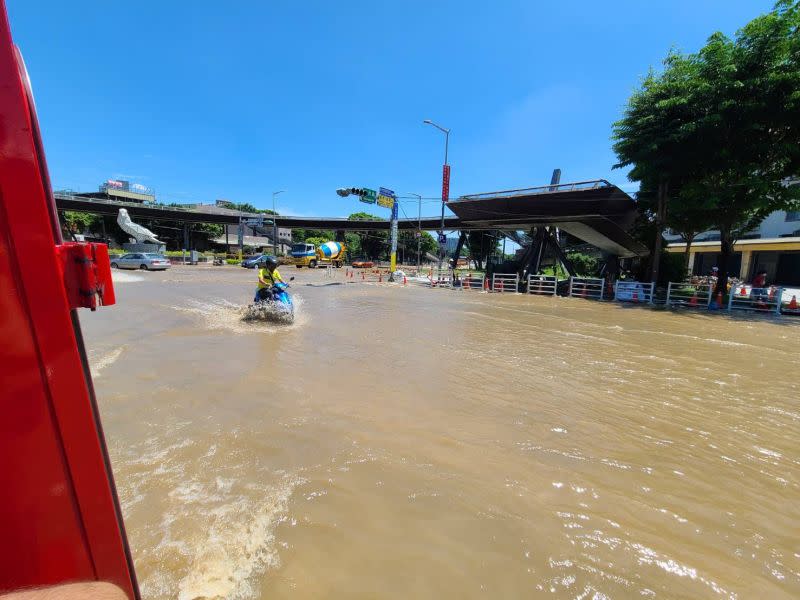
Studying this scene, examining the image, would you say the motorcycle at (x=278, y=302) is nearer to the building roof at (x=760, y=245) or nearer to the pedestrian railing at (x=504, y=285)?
the pedestrian railing at (x=504, y=285)

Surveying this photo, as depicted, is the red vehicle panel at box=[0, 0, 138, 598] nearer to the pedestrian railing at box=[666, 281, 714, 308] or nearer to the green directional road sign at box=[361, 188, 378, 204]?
the pedestrian railing at box=[666, 281, 714, 308]

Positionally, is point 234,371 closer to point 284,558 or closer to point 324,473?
point 324,473

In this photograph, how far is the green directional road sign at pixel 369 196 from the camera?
90.1 feet

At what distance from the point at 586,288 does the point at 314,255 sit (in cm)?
2751

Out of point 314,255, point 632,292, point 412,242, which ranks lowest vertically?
point 632,292

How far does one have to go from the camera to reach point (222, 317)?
33.0 ft

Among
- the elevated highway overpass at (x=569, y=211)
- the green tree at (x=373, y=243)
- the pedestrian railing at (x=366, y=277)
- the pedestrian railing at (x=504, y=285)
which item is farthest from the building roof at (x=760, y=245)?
the green tree at (x=373, y=243)

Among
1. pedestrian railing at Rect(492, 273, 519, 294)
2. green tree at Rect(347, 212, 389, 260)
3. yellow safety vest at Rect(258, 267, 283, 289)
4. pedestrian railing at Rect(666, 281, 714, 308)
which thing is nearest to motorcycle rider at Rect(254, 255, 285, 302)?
yellow safety vest at Rect(258, 267, 283, 289)

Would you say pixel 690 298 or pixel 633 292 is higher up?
pixel 633 292

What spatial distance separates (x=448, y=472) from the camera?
A: 10.3 ft

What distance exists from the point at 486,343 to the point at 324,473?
18.5ft

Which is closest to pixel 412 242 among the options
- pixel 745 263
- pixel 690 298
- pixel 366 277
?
pixel 366 277

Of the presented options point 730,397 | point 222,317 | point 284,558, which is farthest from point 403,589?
point 222,317

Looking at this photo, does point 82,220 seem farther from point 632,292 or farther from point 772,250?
point 772,250
